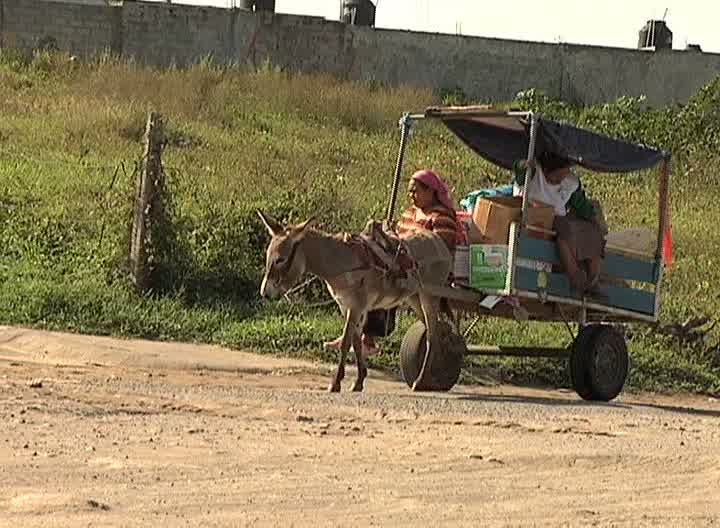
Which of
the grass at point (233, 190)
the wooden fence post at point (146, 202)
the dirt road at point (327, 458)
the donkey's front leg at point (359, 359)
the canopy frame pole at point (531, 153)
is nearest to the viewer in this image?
the dirt road at point (327, 458)

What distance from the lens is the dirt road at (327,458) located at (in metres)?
7.48

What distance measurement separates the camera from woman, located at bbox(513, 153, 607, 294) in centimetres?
1323

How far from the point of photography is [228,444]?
29.2 ft

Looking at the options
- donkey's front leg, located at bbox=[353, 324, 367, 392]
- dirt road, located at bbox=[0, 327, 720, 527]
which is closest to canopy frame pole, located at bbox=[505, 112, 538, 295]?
dirt road, located at bbox=[0, 327, 720, 527]

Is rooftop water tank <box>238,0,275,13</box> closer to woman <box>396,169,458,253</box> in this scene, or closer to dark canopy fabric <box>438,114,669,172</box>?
dark canopy fabric <box>438,114,669,172</box>

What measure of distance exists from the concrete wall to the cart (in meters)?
22.2

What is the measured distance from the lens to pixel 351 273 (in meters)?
12.5

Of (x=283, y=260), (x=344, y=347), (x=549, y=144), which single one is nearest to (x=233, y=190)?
(x=549, y=144)

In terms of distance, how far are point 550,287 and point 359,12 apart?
28.9m

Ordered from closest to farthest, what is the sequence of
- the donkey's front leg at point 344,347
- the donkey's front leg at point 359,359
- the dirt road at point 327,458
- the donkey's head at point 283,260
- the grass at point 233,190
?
the dirt road at point 327,458, the donkey's head at point 283,260, the donkey's front leg at point 344,347, the donkey's front leg at point 359,359, the grass at point 233,190

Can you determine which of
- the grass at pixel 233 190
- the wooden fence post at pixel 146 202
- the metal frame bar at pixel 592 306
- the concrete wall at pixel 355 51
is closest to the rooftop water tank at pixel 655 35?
the concrete wall at pixel 355 51

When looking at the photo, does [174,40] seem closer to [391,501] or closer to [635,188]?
[635,188]

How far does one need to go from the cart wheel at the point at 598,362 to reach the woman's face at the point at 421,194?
74.0 inches

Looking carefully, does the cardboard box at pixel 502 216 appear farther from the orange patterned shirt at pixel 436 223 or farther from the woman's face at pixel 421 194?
the woman's face at pixel 421 194
